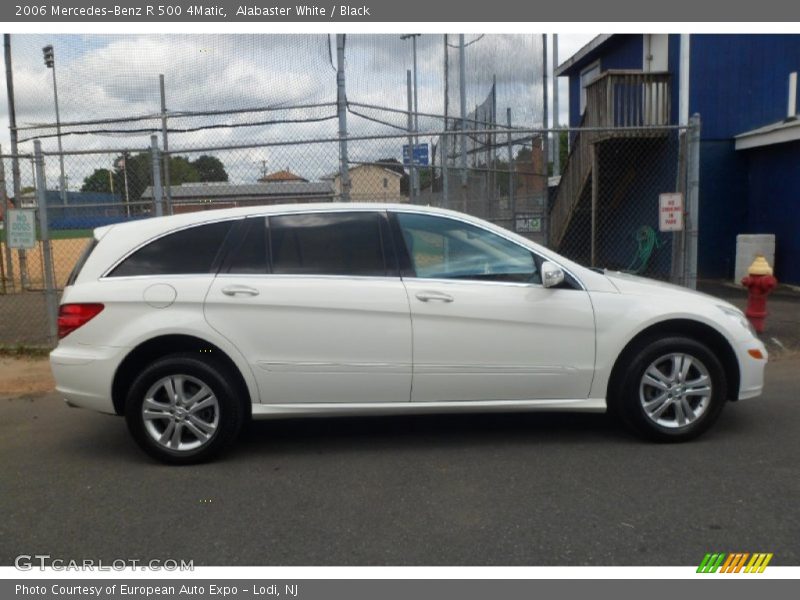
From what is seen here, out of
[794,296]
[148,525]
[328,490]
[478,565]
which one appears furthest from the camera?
[794,296]

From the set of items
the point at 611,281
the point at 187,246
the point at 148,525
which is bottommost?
the point at 148,525

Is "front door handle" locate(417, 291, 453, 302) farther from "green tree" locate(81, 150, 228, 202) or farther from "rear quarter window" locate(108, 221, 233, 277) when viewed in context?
"green tree" locate(81, 150, 228, 202)

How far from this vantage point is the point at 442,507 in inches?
157

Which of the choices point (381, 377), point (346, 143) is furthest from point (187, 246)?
point (346, 143)

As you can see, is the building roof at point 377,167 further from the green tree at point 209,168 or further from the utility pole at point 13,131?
the utility pole at point 13,131

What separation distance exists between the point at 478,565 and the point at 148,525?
1810 millimetres

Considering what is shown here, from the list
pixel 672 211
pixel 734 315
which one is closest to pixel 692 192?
pixel 672 211

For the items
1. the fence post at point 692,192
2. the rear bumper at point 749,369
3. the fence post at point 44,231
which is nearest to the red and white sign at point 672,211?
the fence post at point 692,192

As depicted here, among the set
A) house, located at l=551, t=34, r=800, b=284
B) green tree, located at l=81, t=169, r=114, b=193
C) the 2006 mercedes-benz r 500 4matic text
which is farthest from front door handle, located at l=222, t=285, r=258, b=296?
house, located at l=551, t=34, r=800, b=284

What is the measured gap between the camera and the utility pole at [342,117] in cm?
788

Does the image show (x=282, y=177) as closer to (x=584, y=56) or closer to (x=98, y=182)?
(x=98, y=182)

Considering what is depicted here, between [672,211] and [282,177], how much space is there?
4.50 meters

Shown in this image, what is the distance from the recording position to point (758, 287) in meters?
7.52

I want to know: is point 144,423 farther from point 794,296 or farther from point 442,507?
point 794,296
